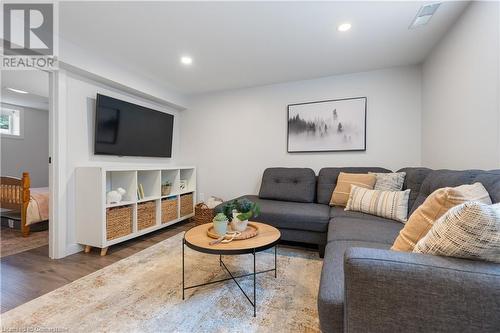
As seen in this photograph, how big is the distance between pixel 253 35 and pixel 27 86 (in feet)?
12.5

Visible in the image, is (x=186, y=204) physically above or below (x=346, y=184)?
below

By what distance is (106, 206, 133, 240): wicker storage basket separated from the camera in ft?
7.59

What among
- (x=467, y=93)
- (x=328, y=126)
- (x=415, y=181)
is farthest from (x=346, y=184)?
(x=467, y=93)

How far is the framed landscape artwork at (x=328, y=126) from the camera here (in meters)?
2.90

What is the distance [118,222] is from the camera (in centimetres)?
241

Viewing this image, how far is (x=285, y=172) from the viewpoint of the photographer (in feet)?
9.91

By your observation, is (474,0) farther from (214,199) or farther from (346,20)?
(214,199)

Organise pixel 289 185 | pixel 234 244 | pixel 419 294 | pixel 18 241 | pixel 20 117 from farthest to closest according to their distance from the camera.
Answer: pixel 20 117, pixel 289 185, pixel 18 241, pixel 234 244, pixel 419 294

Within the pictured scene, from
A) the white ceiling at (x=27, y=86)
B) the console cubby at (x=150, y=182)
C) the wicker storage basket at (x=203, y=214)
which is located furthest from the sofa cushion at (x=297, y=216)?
the white ceiling at (x=27, y=86)

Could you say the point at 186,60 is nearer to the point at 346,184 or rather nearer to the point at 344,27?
the point at 344,27

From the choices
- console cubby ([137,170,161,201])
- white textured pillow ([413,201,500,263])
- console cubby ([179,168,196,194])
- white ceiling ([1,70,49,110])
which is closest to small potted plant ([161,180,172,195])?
console cubby ([137,170,161,201])

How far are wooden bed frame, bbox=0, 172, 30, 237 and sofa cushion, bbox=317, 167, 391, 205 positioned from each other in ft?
12.3

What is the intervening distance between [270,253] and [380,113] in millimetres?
2182

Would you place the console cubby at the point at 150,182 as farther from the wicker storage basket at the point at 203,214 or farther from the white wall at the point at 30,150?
the white wall at the point at 30,150
